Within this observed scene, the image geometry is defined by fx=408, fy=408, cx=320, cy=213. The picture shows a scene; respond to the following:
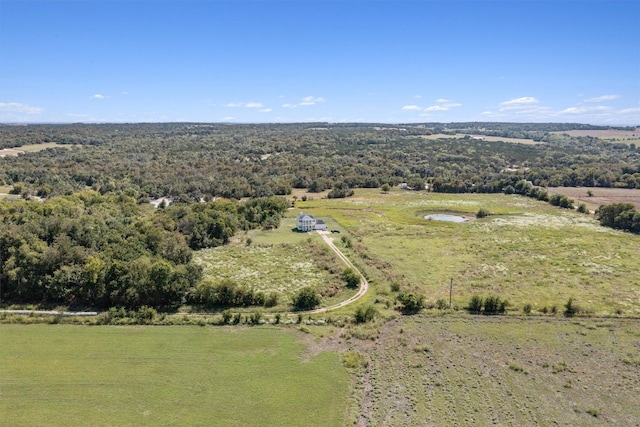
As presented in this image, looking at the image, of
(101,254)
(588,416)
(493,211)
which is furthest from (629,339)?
(493,211)

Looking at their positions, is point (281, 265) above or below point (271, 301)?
below

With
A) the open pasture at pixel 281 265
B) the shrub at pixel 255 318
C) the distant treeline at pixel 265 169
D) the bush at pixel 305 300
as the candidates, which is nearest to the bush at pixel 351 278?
the open pasture at pixel 281 265

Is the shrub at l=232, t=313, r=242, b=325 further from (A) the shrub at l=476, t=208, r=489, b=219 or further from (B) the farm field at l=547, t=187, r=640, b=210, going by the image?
(B) the farm field at l=547, t=187, r=640, b=210

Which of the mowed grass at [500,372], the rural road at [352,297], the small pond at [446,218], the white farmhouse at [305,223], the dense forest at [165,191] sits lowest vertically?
the mowed grass at [500,372]

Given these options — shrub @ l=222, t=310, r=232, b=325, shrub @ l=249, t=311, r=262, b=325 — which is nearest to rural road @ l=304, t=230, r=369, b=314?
shrub @ l=249, t=311, r=262, b=325

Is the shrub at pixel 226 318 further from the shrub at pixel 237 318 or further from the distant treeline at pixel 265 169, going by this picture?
the distant treeline at pixel 265 169

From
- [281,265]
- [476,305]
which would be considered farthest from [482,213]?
[281,265]

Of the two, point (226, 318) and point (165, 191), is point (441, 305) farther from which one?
point (165, 191)
